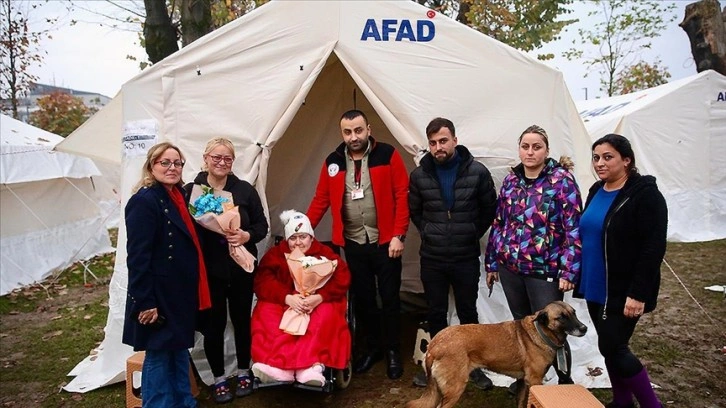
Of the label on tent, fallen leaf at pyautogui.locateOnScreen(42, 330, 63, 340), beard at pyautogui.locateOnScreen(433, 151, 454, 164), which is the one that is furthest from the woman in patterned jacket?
fallen leaf at pyautogui.locateOnScreen(42, 330, 63, 340)

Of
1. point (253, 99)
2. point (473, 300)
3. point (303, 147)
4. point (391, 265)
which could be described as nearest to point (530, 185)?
point (473, 300)

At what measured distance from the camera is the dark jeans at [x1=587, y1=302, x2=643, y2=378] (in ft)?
8.25

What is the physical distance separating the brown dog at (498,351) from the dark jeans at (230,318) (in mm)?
1306

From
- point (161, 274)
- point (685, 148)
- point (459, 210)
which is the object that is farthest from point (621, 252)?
point (685, 148)

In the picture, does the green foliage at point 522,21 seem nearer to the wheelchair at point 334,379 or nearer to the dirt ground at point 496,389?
the dirt ground at point 496,389

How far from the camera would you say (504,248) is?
294 centimetres

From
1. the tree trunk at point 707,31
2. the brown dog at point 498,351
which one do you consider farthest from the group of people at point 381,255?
the tree trunk at point 707,31

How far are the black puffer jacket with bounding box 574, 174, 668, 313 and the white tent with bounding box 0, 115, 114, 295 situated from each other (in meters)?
6.03

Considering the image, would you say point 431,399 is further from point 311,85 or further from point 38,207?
point 38,207

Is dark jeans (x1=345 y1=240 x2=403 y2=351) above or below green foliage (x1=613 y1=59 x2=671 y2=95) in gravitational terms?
below

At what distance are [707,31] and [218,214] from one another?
7.01 metres

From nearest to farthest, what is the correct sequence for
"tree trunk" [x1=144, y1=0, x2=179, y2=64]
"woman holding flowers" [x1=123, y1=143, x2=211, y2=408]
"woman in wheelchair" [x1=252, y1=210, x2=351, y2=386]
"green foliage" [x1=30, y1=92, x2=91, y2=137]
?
"woman holding flowers" [x1=123, y1=143, x2=211, y2=408] < "woman in wheelchair" [x1=252, y1=210, x2=351, y2=386] < "tree trunk" [x1=144, y1=0, x2=179, y2=64] < "green foliage" [x1=30, y1=92, x2=91, y2=137]

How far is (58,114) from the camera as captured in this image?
738 inches

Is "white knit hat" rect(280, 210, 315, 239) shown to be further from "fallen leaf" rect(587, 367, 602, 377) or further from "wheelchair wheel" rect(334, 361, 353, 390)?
"fallen leaf" rect(587, 367, 602, 377)
